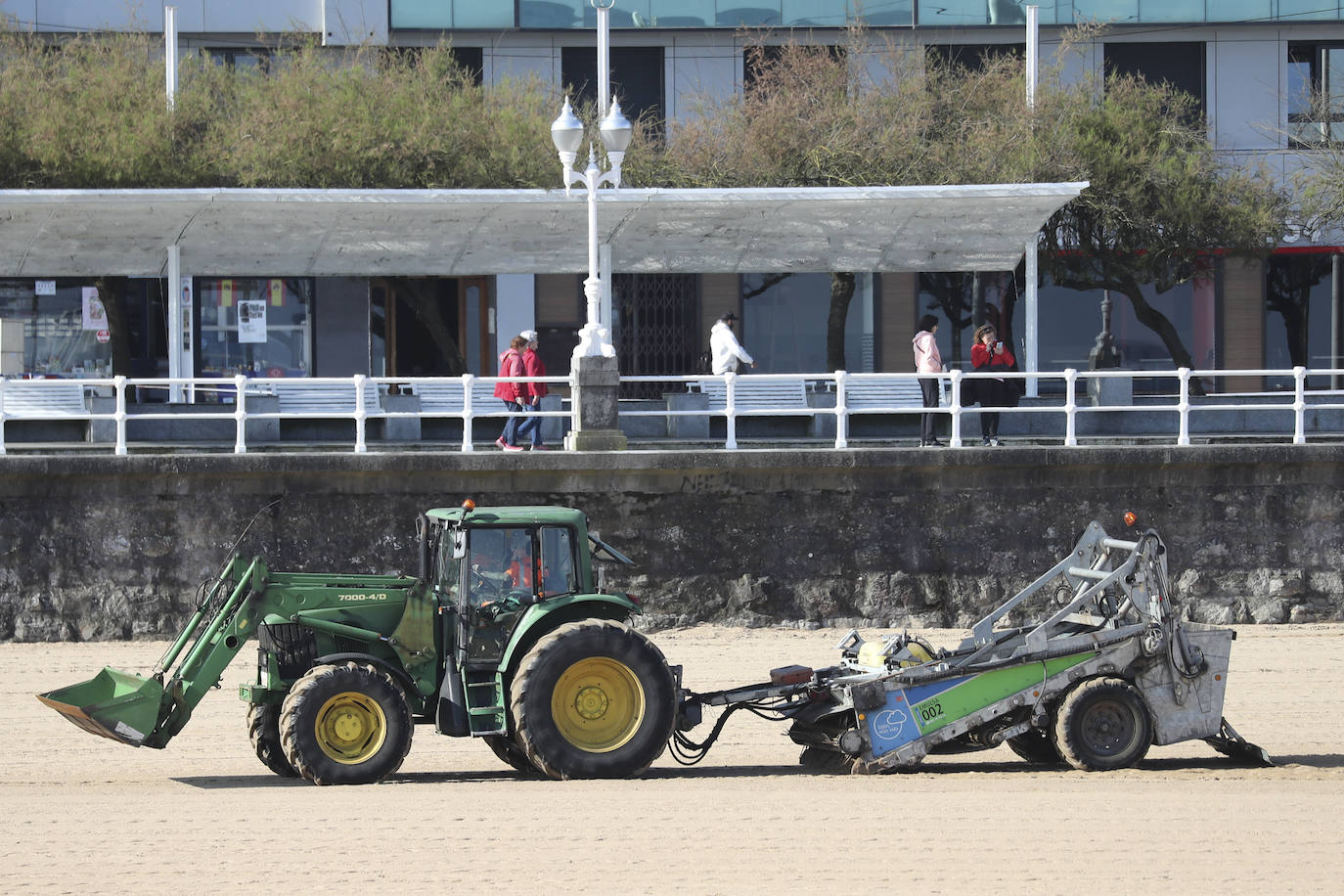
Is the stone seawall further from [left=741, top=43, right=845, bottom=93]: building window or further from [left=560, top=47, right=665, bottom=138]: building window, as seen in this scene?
[left=560, top=47, right=665, bottom=138]: building window

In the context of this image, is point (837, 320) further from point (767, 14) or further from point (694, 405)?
point (694, 405)

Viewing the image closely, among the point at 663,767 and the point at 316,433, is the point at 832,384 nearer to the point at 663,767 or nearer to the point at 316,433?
the point at 316,433

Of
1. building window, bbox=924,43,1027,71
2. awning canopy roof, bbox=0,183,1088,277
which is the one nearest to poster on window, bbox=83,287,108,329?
awning canopy roof, bbox=0,183,1088,277

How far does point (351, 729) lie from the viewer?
966 centimetres

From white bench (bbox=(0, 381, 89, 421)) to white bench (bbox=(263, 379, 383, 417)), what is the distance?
2190 mm

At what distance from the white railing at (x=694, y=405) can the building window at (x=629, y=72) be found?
811 centimetres

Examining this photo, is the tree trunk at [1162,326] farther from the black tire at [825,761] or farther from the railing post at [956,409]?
the black tire at [825,761]

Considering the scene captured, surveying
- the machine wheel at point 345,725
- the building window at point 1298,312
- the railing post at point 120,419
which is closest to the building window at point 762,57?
the building window at point 1298,312

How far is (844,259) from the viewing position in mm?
21531

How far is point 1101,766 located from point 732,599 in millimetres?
6745

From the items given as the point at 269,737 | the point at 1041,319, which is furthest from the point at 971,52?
the point at 269,737

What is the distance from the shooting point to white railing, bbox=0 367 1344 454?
16781mm

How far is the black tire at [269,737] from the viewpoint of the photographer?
10.0m

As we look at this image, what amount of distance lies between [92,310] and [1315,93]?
71.0 feet
